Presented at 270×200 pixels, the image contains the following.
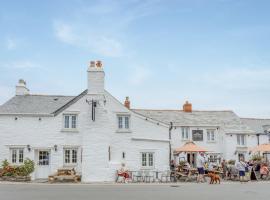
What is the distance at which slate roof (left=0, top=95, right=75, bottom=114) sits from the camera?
30953 mm

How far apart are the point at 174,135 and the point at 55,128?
634 inches

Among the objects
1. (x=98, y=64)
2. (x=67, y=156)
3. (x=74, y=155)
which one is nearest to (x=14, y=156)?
(x=67, y=156)

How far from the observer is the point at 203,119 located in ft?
145

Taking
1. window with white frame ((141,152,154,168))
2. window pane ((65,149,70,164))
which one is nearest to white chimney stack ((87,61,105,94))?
window pane ((65,149,70,164))

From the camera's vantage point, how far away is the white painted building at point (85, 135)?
2850cm

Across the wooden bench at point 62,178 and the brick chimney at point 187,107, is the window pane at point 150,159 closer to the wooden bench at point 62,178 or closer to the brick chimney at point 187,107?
the wooden bench at point 62,178

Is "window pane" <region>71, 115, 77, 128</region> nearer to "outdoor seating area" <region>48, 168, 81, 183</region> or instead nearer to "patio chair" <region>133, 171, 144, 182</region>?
"outdoor seating area" <region>48, 168, 81, 183</region>

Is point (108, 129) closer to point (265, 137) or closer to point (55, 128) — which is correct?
point (55, 128)

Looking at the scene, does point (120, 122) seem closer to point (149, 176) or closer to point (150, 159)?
point (150, 159)

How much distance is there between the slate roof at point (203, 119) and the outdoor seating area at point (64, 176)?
1704 centimetres

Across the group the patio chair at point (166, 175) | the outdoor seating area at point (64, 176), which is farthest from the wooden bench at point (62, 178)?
the patio chair at point (166, 175)

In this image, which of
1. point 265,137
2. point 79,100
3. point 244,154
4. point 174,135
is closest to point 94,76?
point 79,100

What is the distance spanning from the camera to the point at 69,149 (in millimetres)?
30172

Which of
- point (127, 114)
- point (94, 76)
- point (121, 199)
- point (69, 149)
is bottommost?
point (121, 199)
